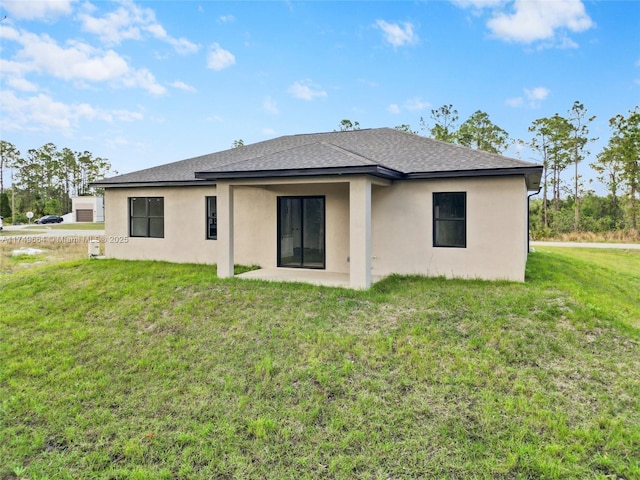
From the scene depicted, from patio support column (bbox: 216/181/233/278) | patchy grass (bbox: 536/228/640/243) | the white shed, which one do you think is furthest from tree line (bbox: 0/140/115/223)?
patchy grass (bbox: 536/228/640/243)

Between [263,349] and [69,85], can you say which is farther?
[69,85]

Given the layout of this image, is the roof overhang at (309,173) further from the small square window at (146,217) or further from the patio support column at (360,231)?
the small square window at (146,217)

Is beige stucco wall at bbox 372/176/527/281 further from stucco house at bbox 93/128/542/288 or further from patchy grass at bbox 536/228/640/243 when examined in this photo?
patchy grass at bbox 536/228/640/243

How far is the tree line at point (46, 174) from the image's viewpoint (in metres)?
56.7

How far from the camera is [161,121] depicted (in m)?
18.6

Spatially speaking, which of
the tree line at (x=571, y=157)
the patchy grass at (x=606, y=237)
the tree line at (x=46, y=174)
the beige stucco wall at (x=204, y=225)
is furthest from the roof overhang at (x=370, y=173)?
the tree line at (x=46, y=174)

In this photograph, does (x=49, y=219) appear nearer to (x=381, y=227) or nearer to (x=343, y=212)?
(x=343, y=212)

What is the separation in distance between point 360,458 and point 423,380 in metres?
1.65

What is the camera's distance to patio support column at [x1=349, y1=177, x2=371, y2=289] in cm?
884

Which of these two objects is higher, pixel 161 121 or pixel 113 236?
pixel 161 121

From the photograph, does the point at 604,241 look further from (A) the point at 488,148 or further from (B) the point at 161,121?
(B) the point at 161,121

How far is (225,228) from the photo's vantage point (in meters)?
10.3

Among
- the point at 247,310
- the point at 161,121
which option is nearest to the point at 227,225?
the point at 247,310

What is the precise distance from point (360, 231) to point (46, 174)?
69987mm
